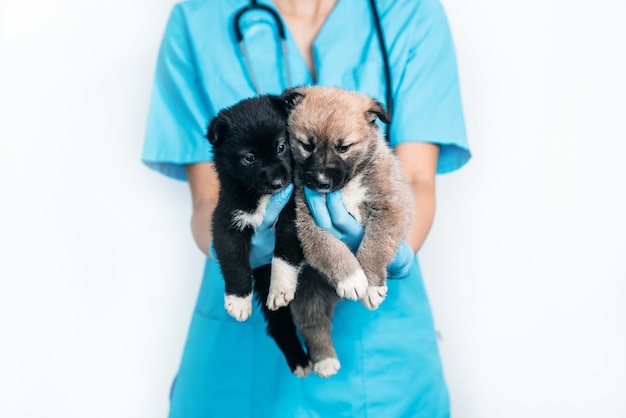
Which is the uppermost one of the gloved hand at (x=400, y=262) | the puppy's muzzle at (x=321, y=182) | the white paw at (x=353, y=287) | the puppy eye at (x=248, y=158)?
the puppy eye at (x=248, y=158)

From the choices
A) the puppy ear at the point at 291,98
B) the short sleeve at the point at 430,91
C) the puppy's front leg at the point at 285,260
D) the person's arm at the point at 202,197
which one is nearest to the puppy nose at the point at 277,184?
the puppy's front leg at the point at 285,260

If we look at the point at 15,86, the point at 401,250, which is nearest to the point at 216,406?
the point at 401,250

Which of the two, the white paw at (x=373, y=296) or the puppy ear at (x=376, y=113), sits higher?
the puppy ear at (x=376, y=113)

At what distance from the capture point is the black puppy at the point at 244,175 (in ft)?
4.45

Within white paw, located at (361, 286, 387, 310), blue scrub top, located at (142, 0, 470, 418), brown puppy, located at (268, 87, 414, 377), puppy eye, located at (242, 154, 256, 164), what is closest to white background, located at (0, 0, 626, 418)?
blue scrub top, located at (142, 0, 470, 418)

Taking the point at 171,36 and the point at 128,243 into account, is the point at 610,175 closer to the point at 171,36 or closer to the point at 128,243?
the point at 171,36

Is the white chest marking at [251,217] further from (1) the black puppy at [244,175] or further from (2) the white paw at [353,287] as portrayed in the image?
(2) the white paw at [353,287]

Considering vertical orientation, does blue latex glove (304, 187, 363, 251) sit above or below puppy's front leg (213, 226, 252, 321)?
above

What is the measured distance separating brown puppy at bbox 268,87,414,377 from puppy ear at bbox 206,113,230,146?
0.16 metres

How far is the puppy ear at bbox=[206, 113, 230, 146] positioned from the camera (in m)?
1.35

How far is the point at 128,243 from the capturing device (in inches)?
98.7

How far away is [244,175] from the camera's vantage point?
139 centimetres

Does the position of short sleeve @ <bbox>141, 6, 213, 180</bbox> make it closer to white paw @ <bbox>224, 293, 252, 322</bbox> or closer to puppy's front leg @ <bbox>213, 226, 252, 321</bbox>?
puppy's front leg @ <bbox>213, 226, 252, 321</bbox>

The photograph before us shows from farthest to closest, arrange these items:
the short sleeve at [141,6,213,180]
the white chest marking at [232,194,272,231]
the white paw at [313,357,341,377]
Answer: the short sleeve at [141,6,213,180] < the white paw at [313,357,341,377] < the white chest marking at [232,194,272,231]
